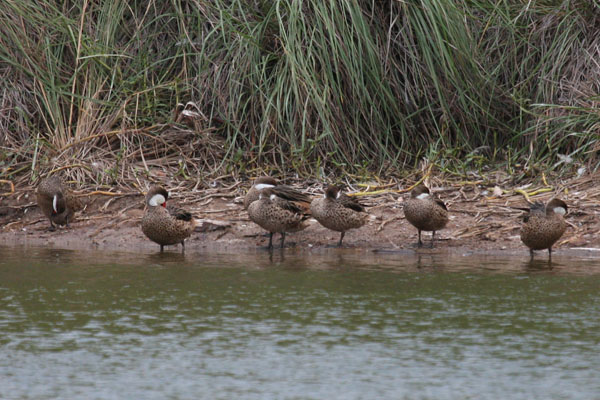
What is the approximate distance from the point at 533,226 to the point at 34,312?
4.08 meters

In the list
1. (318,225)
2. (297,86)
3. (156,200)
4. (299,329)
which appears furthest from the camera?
(297,86)

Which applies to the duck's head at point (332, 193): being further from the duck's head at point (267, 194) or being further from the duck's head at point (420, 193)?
the duck's head at point (420, 193)

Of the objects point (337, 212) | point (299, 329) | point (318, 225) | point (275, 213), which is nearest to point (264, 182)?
point (318, 225)

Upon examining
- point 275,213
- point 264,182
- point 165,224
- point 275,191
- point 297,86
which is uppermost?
point 297,86

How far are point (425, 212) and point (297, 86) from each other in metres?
2.46

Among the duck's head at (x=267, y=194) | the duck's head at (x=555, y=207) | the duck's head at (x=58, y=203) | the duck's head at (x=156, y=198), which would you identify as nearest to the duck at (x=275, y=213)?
the duck's head at (x=267, y=194)

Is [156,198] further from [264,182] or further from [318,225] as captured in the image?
[318,225]

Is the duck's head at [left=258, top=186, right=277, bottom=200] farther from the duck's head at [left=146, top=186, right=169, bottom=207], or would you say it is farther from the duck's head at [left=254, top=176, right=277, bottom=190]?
the duck's head at [left=146, top=186, right=169, bottom=207]

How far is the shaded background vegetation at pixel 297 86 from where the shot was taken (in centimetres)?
1067

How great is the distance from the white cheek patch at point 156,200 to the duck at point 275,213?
772mm

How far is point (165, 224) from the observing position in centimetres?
866

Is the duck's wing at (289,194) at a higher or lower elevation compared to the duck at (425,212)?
higher

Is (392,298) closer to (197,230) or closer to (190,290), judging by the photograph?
(190,290)

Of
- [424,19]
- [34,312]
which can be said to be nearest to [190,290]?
[34,312]
